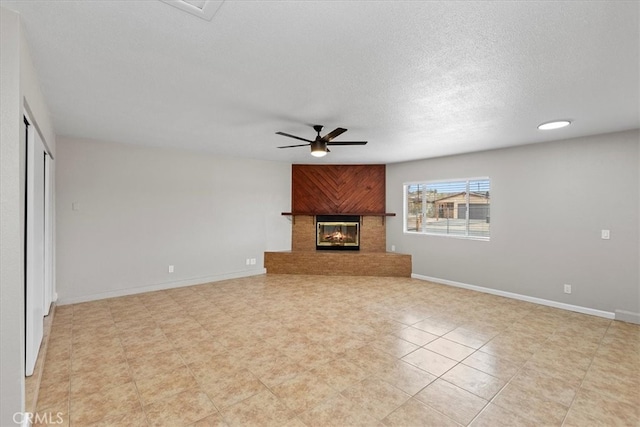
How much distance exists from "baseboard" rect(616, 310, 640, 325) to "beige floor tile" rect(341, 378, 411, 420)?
359cm

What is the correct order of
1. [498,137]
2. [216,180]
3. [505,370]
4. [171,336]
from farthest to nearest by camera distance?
[216,180]
[498,137]
[171,336]
[505,370]

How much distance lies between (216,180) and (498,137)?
4.92 meters

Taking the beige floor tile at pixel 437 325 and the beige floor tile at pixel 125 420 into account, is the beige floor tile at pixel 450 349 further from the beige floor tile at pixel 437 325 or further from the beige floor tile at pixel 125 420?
the beige floor tile at pixel 125 420

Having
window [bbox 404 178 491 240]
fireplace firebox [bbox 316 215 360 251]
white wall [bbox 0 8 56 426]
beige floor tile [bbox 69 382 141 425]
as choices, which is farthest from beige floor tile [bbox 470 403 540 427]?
fireplace firebox [bbox 316 215 360 251]

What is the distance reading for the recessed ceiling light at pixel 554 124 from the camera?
3301 mm

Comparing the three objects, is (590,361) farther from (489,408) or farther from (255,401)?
(255,401)

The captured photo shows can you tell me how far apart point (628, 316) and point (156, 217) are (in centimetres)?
712

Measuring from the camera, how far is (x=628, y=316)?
3.64 metres

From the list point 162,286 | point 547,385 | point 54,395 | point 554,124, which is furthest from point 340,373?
point 162,286

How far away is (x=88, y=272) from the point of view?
4.34m

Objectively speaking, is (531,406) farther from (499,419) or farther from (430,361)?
(430,361)

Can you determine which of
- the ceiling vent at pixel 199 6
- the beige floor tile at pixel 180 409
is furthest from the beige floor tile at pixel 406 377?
the ceiling vent at pixel 199 6

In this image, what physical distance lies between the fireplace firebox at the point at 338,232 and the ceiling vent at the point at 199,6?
534 centimetres

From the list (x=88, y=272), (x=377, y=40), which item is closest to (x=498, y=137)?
(x=377, y=40)
